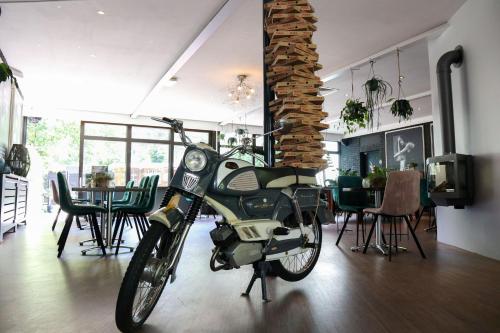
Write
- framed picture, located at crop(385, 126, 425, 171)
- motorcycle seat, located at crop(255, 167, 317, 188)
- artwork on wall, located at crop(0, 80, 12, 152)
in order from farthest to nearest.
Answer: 1. framed picture, located at crop(385, 126, 425, 171)
2. artwork on wall, located at crop(0, 80, 12, 152)
3. motorcycle seat, located at crop(255, 167, 317, 188)

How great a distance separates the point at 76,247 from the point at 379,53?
5649 mm

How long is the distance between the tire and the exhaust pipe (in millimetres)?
4263

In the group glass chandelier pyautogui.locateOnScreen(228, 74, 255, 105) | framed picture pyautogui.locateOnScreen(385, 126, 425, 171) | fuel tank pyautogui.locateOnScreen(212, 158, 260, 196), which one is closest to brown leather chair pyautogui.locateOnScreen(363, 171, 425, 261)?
fuel tank pyautogui.locateOnScreen(212, 158, 260, 196)

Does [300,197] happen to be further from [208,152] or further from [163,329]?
[163,329]

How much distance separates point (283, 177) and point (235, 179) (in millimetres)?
505

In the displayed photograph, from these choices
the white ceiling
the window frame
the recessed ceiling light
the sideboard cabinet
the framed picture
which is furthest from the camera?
the framed picture

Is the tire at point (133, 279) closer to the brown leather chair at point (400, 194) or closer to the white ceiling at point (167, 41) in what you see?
the brown leather chair at point (400, 194)

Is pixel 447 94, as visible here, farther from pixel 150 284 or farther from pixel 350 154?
pixel 350 154

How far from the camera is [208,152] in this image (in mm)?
2070

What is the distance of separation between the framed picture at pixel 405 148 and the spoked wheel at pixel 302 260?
9.88m

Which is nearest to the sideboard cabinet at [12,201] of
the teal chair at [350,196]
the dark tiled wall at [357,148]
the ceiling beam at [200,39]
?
the ceiling beam at [200,39]

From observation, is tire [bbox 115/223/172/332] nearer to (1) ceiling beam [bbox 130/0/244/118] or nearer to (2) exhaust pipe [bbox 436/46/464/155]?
(1) ceiling beam [bbox 130/0/244/118]

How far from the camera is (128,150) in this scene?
12.3 meters

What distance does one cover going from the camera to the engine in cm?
208
